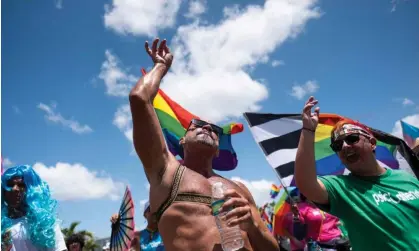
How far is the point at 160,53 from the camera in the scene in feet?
9.31

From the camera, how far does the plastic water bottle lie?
1.92 meters

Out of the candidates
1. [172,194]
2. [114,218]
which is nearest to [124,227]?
[114,218]

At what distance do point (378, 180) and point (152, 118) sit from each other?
76.2 inches

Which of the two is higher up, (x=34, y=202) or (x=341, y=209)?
(x=34, y=202)

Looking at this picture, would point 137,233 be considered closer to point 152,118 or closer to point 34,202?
point 34,202

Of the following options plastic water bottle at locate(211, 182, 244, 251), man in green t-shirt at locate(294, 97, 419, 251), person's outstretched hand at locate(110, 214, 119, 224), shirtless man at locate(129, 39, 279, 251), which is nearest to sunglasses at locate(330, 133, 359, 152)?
man in green t-shirt at locate(294, 97, 419, 251)

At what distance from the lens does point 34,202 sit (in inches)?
150

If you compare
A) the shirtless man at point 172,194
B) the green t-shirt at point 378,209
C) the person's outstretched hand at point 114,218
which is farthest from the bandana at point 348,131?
the person's outstretched hand at point 114,218

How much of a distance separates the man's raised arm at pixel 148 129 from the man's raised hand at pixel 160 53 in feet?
0.86

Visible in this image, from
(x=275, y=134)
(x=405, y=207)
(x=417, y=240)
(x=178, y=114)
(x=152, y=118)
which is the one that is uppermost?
(x=178, y=114)

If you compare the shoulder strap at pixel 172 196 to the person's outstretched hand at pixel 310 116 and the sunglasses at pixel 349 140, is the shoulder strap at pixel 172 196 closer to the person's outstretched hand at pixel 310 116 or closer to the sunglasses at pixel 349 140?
the person's outstretched hand at pixel 310 116

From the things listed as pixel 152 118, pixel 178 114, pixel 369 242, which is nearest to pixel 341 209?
pixel 369 242

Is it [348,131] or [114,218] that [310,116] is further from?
[114,218]

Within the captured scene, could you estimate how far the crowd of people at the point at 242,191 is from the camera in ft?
7.38
